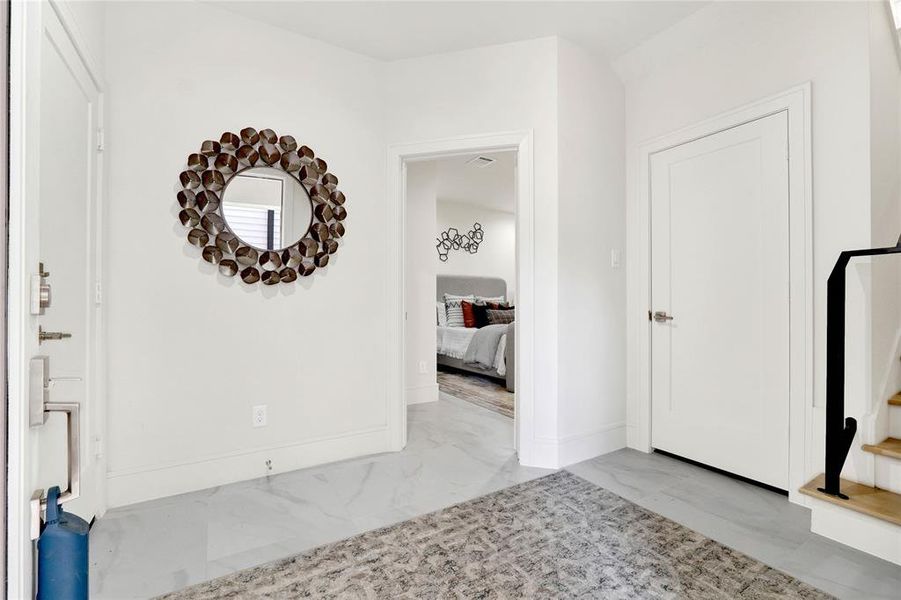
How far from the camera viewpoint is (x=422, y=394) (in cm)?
423

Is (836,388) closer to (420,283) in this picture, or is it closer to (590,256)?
(590,256)

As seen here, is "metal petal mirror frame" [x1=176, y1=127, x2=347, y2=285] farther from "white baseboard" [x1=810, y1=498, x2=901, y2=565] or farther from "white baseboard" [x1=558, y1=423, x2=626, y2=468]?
"white baseboard" [x1=810, y1=498, x2=901, y2=565]

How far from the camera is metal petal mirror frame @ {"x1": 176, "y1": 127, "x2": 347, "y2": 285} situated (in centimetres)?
233

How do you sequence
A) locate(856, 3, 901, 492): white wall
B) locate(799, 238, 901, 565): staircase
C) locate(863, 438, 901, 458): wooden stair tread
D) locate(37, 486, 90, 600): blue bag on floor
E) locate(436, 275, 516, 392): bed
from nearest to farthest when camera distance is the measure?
locate(37, 486, 90, 600): blue bag on floor < locate(799, 238, 901, 565): staircase < locate(863, 438, 901, 458): wooden stair tread < locate(856, 3, 901, 492): white wall < locate(436, 275, 516, 392): bed

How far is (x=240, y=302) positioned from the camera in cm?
248

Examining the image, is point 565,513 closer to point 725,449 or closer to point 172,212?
point 725,449

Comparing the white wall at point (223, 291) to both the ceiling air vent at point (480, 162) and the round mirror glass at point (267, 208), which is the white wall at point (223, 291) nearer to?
the round mirror glass at point (267, 208)

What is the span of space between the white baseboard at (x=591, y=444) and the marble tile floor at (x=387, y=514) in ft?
0.20

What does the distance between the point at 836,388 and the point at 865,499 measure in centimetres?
48

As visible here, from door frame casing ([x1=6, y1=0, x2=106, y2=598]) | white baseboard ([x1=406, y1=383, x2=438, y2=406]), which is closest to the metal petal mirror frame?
door frame casing ([x1=6, y1=0, x2=106, y2=598])

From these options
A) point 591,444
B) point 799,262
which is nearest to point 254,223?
point 591,444

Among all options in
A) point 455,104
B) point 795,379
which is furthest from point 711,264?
point 455,104

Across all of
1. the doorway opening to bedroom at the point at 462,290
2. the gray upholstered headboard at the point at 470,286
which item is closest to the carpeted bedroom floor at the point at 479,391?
the doorway opening to bedroom at the point at 462,290

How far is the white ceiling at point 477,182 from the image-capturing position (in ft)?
16.3
